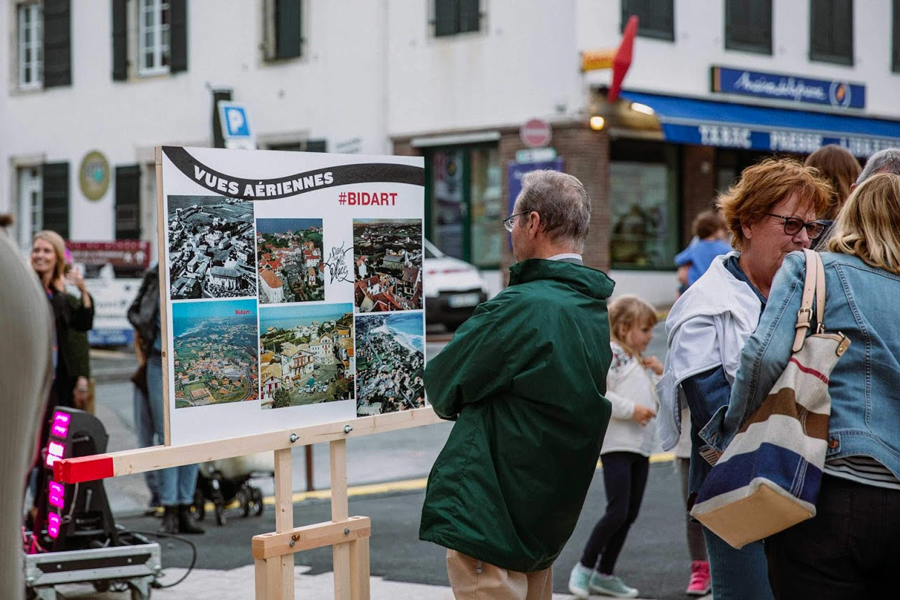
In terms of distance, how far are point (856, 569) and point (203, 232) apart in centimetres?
248

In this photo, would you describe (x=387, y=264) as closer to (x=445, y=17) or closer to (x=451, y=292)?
(x=451, y=292)

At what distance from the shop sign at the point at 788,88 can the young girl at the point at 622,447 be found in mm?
16647

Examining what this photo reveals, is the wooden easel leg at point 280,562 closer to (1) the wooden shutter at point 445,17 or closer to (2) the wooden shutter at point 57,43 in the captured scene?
(1) the wooden shutter at point 445,17

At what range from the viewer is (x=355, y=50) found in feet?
77.0

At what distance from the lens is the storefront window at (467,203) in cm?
2258

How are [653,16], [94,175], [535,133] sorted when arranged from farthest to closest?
[94,175]
[653,16]
[535,133]

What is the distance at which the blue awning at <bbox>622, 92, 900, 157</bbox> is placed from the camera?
2124 centimetres

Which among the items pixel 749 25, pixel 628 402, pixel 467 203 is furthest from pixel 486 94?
pixel 628 402

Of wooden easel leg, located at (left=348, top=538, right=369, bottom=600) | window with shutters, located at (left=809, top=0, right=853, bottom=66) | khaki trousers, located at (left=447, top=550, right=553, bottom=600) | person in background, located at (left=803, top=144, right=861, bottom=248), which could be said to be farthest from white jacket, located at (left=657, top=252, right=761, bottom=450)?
window with shutters, located at (left=809, top=0, right=853, bottom=66)

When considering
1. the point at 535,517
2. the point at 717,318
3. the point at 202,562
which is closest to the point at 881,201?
the point at 717,318

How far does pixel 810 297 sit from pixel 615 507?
11.3 feet

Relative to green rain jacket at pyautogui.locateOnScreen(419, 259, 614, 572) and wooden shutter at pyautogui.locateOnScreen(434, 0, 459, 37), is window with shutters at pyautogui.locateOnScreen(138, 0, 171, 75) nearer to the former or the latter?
wooden shutter at pyautogui.locateOnScreen(434, 0, 459, 37)

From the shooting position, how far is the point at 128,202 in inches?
1042

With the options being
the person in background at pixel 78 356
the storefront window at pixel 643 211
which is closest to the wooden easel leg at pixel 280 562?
the person in background at pixel 78 356
